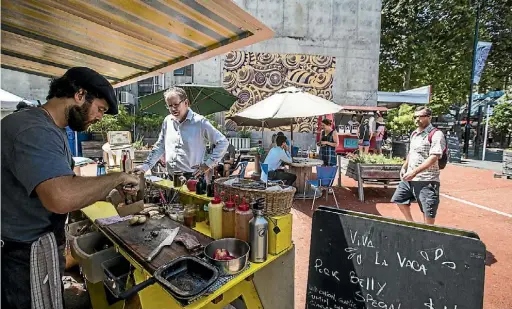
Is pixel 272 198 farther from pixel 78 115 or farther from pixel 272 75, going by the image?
pixel 272 75

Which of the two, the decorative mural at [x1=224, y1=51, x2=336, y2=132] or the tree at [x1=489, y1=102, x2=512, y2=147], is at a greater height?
the decorative mural at [x1=224, y1=51, x2=336, y2=132]

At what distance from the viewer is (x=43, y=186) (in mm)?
1461

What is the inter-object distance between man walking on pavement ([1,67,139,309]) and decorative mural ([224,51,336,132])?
14.3 metres

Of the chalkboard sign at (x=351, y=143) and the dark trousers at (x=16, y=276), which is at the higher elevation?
the chalkboard sign at (x=351, y=143)

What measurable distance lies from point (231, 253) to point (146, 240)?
2.19 ft

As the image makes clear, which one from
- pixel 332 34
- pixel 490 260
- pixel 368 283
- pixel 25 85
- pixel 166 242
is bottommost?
pixel 490 260

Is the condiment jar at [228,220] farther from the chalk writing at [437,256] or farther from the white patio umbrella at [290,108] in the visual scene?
the white patio umbrella at [290,108]

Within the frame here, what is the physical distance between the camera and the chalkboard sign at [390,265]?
179cm

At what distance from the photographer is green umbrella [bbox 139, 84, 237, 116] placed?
8.94m

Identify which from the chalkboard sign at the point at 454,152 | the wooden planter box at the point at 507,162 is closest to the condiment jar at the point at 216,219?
the wooden planter box at the point at 507,162

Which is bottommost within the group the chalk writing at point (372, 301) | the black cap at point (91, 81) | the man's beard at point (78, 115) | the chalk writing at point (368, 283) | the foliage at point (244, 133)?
the chalk writing at point (372, 301)

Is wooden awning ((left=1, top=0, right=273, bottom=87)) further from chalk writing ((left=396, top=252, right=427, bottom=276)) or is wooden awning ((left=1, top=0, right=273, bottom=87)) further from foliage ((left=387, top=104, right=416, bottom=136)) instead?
foliage ((left=387, top=104, right=416, bottom=136))

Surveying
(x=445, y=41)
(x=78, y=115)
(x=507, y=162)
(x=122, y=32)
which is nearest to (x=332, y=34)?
(x=445, y=41)

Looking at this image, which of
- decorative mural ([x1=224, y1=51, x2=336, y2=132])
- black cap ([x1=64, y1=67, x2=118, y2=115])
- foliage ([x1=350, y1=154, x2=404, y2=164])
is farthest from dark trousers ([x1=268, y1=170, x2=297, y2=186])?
decorative mural ([x1=224, y1=51, x2=336, y2=132])
